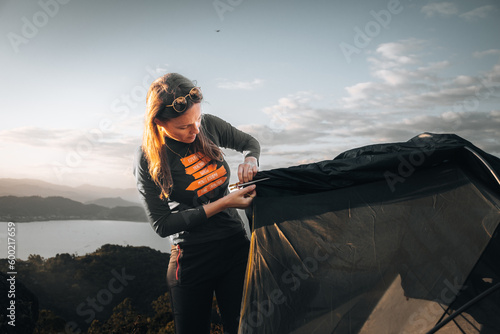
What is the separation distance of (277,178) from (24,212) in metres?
5.86

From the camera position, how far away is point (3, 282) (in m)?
3.45

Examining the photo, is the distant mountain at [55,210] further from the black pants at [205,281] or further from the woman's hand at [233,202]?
the woman's hand at [233,202]

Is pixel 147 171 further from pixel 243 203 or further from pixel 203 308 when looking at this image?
pixel 203 308

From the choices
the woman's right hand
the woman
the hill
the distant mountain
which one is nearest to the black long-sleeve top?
the woman

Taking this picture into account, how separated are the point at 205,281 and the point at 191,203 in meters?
0.46

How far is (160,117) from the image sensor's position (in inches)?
70.6

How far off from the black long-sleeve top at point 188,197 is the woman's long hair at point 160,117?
47 millimetres

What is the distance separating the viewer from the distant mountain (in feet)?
18.4

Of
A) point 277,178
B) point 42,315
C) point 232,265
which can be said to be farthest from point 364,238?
point 42,315

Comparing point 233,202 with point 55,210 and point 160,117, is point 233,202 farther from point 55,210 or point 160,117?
point 55,210

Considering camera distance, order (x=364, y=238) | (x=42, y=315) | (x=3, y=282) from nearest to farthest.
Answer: (x=364, y=238) < (x=3, y=282) < (x=42, y=315)

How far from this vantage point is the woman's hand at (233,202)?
68.4 inches

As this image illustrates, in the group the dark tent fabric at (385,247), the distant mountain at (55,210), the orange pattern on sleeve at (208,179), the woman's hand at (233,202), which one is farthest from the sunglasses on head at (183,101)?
the distant mountain at (55,210)

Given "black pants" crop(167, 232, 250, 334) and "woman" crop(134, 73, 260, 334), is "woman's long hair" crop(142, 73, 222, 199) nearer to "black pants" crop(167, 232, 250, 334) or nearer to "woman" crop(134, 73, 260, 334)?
"woman" crop(134, 73, 260, 334)
